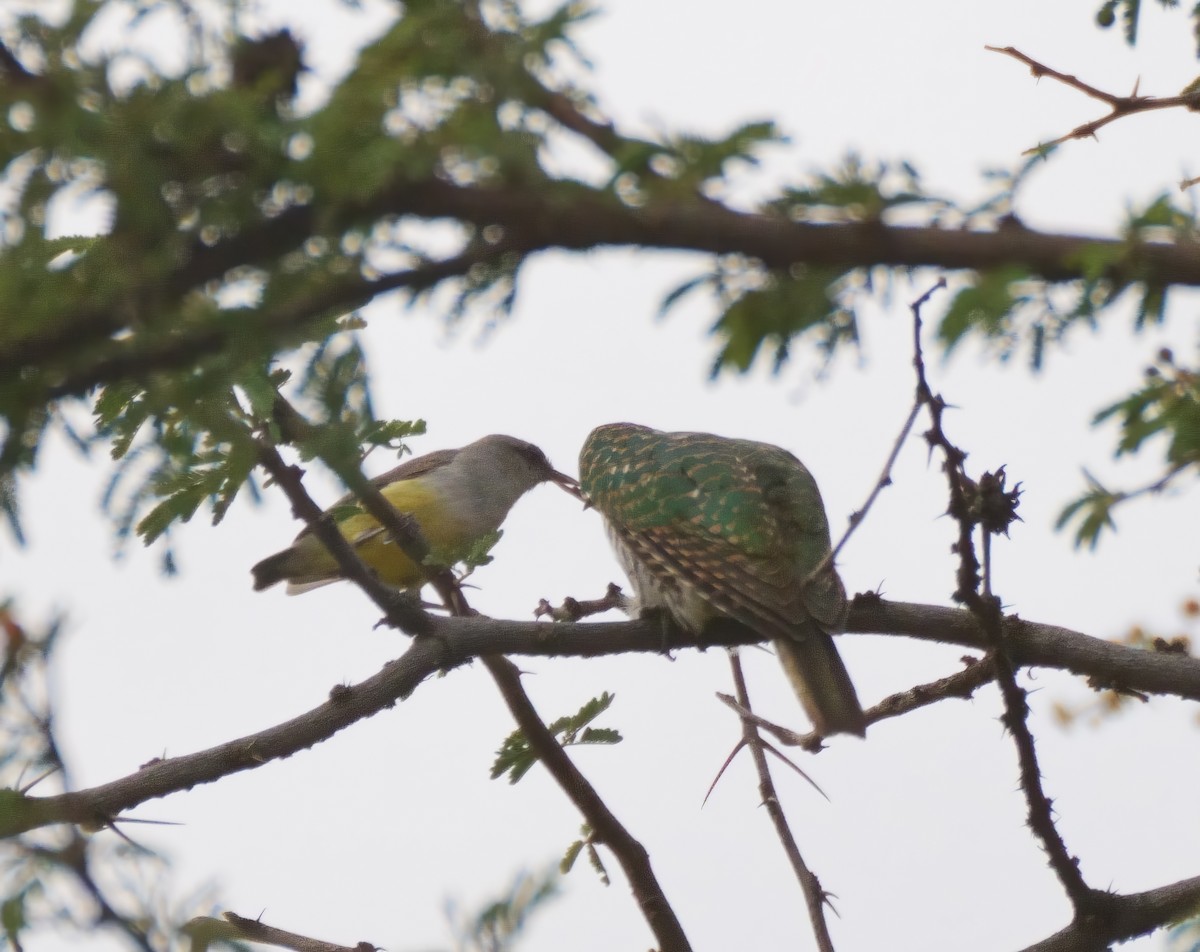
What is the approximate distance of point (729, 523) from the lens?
5910mm

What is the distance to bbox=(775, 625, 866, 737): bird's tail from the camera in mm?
4996

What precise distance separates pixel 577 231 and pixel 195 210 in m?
0.58

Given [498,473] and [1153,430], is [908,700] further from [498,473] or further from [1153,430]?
[498,473]

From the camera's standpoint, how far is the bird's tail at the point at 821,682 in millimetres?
4996

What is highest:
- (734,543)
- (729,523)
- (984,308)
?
(729,523)

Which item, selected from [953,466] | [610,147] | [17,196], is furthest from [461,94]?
[953,466]

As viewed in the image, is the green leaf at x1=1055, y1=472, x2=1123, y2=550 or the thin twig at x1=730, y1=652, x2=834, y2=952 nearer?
the green leaf at x1=1055, y1=472, x2=1123, y2=550

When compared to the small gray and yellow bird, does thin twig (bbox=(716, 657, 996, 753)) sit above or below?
below

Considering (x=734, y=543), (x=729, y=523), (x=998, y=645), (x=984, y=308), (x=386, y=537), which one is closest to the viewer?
(x=984, y=308)

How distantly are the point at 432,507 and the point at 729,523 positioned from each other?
3.78 metres

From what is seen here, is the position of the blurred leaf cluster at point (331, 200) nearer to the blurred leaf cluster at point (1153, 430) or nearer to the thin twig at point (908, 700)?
the blurred leaf cluster at point (1153, 430)

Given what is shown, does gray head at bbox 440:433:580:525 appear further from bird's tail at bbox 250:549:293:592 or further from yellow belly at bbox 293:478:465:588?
bird's tail at bbox 250:549:293:592

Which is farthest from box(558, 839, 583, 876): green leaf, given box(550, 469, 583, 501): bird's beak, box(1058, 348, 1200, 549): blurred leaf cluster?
box(550, 469, 583, 501): bird's beak

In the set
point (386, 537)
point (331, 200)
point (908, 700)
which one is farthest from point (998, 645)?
point (386, 537)
